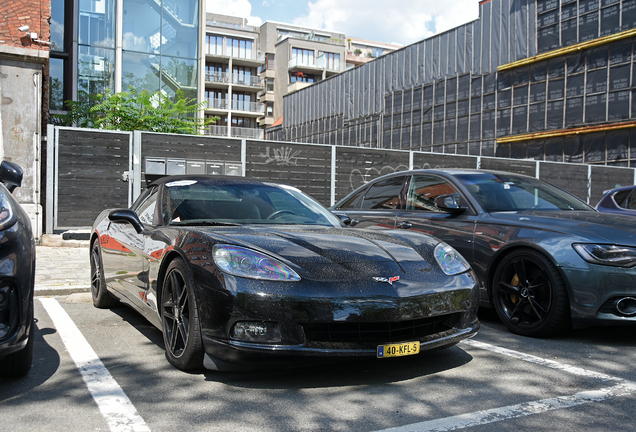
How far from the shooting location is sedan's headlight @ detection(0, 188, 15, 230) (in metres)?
3.01

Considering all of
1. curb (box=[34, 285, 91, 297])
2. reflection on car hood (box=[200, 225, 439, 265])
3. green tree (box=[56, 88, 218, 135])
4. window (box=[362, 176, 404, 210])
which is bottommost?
curb (box=[34, 285, 91, 297])

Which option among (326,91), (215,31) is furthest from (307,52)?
(326,91)

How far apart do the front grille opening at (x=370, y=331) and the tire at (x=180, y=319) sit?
676 millimetres

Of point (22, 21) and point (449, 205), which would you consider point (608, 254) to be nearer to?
point (449, 205)

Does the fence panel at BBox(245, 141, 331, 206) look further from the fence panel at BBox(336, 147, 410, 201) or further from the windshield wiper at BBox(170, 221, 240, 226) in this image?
the windshield wiper at BBox(170, 221, 240, 226)

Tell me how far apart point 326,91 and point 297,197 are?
1797 inches

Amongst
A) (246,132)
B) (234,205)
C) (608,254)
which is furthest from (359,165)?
(246,132)

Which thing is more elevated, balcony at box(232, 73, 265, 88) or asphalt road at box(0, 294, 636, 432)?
balcony at box(232, 73, 265, 88)

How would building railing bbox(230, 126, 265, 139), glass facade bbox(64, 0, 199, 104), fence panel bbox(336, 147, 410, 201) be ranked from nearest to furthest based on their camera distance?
fence panel bbox(336, 147, 410, 201), glass facade bbox(64, 0, 199, 104), building railing bbox(230, 126, 265, 139)

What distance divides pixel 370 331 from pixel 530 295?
199 centimetres

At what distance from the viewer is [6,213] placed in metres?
3.09

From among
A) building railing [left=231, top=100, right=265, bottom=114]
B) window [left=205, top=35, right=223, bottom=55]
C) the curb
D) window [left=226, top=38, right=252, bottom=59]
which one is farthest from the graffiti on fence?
window [left=226, top=38, right=252, bottom=59]

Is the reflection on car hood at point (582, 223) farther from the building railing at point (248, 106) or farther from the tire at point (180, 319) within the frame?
the building railing at point (248, 106)

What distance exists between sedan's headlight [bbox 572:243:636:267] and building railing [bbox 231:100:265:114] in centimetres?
6368
